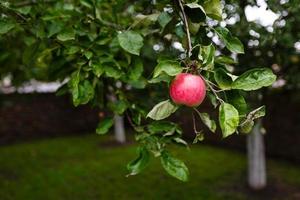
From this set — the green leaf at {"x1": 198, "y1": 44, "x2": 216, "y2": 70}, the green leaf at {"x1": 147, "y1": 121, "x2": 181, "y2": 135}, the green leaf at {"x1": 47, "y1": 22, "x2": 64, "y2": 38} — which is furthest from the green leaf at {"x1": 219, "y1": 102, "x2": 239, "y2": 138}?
the green leaf at {"x1": 47, "y1": 22, "x2": 64, "y2": 38}

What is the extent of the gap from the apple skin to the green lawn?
3768 millimetres

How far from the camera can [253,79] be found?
1.05m

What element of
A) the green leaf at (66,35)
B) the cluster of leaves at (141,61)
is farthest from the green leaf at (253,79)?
the green leaf at (66,35)

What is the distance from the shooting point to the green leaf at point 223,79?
106 cm

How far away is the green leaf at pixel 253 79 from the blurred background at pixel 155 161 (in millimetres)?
1220

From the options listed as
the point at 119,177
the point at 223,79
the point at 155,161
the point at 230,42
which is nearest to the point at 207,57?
the point at 223,79

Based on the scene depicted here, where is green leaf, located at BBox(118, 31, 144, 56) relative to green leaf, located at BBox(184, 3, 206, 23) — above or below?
below

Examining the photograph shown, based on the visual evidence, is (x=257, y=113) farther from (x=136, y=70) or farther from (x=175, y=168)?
(x=136, y=70)

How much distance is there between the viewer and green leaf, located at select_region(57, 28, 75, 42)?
1.56 metres

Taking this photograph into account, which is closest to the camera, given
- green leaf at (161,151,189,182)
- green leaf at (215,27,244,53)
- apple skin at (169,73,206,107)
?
apple skin at (169,73,206,107)

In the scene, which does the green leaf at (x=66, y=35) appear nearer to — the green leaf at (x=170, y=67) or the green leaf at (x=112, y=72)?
the green leaf at (x=112, y=72)

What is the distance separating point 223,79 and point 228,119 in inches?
4.5

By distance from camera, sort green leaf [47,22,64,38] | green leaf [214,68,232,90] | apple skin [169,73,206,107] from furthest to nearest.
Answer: green leaf [47,22,64,38], green leaf [214,68,232,90], apple skin [169,73,206,107]

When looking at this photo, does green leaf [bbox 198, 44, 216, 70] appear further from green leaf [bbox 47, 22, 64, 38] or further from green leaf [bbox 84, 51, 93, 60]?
green leaf [bbox 47, 22, 64, 38]
